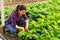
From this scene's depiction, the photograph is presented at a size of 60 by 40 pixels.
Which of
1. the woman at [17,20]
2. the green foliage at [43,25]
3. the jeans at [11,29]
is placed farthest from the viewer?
the jeans at [11,29]

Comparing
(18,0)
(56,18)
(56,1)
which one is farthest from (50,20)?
(18,0)

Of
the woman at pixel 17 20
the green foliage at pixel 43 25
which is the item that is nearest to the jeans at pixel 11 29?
the woman at pixel 17 20

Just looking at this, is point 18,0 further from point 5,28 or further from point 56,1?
point 5,28

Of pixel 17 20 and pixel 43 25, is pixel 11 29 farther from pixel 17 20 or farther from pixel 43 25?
pixel 43 25

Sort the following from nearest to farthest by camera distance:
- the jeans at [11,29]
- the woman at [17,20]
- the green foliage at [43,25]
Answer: the green foliage at [43,25], the woman at [17,20], the jeans at [11,29]

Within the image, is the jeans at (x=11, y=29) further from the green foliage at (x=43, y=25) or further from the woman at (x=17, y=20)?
the green foliage at (x=43, y=25)

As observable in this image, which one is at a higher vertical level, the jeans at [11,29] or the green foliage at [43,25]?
the green foliage at [43,25]

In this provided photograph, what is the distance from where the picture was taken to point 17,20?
6285mm

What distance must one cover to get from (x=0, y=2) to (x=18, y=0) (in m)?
3.29

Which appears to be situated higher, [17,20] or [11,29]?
[17,20]

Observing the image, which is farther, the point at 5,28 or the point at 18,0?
the point at 18,0

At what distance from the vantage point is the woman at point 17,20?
601cm

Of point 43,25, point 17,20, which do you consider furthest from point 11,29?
point 43,25

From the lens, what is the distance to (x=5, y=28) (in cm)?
645
